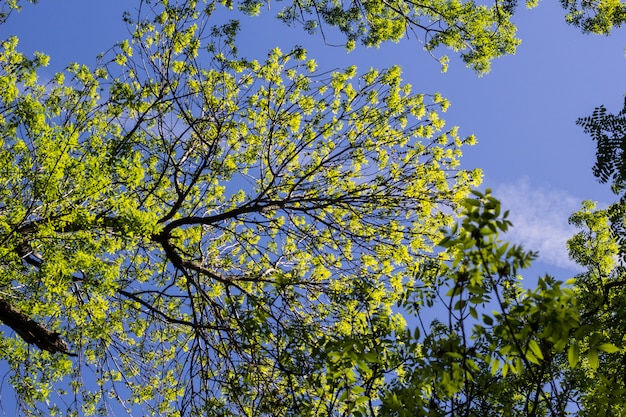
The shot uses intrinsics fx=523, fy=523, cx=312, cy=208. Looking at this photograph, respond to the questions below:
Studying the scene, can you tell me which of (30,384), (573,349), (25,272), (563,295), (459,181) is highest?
(459,181)

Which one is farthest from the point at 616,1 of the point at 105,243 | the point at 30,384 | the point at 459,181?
the point at 30,384

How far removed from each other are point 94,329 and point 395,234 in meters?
5.50

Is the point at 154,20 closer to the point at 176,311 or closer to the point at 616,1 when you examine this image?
the point at 176,311

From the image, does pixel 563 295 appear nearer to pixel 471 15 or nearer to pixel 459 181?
pixel 459 181

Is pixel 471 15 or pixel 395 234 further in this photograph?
pixel 471 15

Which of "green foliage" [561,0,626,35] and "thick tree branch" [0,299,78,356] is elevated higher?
"green foliage" [561,0,626,35]

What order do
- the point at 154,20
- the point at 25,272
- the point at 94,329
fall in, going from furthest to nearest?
the point at 154,20, the point at 25,272, the point at 94,329

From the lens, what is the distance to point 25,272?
8.60 m

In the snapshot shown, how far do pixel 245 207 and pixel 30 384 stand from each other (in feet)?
15.9

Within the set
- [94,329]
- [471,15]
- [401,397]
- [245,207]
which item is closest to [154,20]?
[245,207]

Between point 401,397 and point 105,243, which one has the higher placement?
point 105,243

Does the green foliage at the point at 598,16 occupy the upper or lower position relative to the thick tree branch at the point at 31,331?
upper

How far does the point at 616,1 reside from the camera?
977cm

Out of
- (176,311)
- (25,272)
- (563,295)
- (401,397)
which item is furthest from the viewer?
(176,311)
